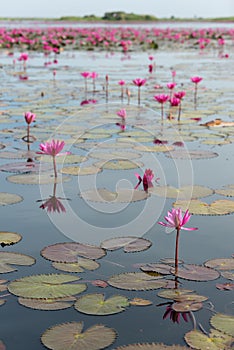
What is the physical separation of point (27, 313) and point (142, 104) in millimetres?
4204

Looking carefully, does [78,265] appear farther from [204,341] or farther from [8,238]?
[204,341]

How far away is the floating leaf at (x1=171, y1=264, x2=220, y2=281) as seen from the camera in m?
1.81

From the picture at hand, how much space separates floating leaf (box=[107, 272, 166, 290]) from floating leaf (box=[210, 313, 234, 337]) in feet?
0.79

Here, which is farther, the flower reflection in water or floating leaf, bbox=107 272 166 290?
the flower reflection in water

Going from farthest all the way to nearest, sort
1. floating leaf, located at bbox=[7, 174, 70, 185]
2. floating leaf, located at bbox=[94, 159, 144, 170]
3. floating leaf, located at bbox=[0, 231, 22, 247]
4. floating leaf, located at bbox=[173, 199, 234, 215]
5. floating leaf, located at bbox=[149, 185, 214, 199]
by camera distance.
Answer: floating leaf, located at bbox=[94, 159, 144, 170] → floating leaf, located at bbox=[7, 174, 70, 185] → floating leaf, located at bbox=[149, 185, 214, 199] → floating leaf, located at bbox=[173, 199, 234, 215] → floating leaf, located at bbox=[0, 231, 22, 247]

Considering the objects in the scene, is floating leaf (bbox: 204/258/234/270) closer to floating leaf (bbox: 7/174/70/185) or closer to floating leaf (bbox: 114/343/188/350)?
floating leaf (bbox: 114/343/188/350)

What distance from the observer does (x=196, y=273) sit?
184cm

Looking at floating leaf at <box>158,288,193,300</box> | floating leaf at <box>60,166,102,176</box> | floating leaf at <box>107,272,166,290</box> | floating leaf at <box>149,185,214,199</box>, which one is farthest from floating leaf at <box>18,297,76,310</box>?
floating leaf at <box>60,166,102,176</box>

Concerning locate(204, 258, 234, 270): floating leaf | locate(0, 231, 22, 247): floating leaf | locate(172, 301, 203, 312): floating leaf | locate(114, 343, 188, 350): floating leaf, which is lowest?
locate(114, 343, 188, 350): floating leaf

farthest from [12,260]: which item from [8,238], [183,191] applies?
[183,191]

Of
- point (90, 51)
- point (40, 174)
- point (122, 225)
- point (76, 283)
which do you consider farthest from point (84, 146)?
point (90, 51)

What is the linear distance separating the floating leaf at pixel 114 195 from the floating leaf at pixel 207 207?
0.63 ft

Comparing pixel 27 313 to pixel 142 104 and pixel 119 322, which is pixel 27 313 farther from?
pixel 142 104

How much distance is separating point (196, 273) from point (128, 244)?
0.34m
